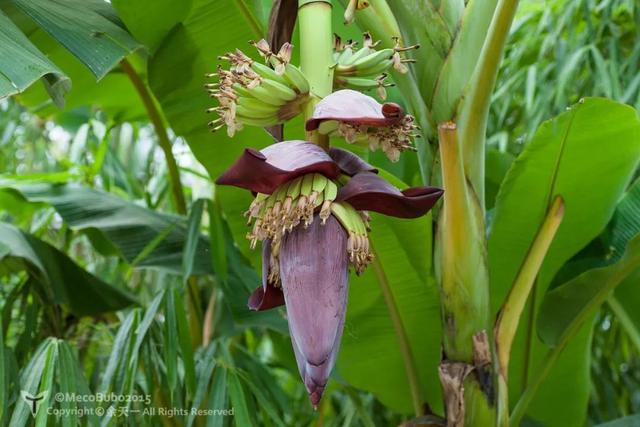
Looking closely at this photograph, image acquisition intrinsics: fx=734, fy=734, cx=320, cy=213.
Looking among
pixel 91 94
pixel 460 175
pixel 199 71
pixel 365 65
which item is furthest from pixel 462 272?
pixel 91 94

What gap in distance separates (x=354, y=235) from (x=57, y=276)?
35.3 inches

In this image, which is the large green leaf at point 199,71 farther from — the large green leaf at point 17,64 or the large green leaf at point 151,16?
the large green leaf at point 17,64

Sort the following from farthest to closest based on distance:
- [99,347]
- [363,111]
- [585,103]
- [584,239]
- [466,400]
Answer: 1. [99,347]
2. [584,239]
3. [585,103]
4. [466,400]
5. [363,111]

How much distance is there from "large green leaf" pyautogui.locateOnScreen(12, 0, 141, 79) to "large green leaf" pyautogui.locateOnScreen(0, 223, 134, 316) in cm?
41

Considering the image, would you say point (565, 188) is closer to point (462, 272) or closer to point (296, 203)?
point (462, 272)

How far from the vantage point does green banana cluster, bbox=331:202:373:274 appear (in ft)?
1.60

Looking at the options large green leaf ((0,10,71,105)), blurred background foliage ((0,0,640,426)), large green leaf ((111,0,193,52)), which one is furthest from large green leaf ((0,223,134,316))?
large green leaf ((0,10,71,105))

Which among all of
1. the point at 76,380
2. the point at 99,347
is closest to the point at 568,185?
the point at 76,380

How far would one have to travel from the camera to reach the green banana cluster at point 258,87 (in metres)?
0.52

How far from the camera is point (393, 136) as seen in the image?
533mm

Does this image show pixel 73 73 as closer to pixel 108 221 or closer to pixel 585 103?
pixel 108 221

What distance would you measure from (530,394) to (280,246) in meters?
0.60

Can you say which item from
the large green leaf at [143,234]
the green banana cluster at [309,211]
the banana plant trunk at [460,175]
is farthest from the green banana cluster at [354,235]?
the large green leaf at [143,234]

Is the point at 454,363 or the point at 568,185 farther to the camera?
the point at 568,185
